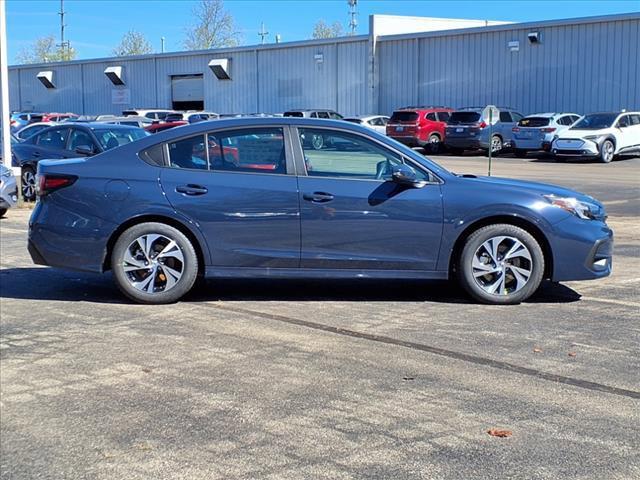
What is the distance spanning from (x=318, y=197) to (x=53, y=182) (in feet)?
7.66

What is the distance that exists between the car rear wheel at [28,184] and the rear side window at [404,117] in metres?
→ 21.2

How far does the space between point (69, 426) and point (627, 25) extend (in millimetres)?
33307

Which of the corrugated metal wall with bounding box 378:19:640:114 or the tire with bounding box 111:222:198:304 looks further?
the corrugated metal wall with bounding box 378:19:640:114

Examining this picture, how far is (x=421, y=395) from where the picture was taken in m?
4.86

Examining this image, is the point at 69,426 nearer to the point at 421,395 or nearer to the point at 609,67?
the point at 421,395

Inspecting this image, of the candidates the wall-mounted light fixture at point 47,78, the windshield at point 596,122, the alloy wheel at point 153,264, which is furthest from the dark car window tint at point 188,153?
the wall-mounted light fixture at point 47,78

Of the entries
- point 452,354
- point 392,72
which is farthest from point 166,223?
point 392,72

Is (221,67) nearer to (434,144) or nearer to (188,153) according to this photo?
(434,144)

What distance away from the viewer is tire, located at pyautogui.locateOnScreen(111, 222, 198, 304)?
7102 millimetres

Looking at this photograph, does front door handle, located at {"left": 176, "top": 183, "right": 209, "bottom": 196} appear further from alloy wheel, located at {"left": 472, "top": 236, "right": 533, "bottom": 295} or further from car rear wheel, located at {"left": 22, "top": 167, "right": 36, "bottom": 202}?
car rear wheel, located at {"left": 22, "top": 167, "right": 36, "bottom": 202}

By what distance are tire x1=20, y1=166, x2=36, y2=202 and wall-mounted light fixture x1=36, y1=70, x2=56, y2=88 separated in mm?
46028

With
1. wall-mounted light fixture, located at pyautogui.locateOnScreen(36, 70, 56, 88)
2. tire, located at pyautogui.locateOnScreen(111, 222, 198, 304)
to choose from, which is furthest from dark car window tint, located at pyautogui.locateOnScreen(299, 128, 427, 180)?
wall-mounted light fixture, located at pyautogui.locateOnScreen(36, 70, 56, 88)

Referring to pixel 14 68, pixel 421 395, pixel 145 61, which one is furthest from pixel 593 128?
pixel 14 68

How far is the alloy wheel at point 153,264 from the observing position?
7.12 metres
